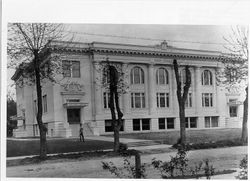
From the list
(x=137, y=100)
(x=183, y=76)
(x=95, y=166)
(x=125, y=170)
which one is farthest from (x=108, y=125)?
(x=183, y=76)

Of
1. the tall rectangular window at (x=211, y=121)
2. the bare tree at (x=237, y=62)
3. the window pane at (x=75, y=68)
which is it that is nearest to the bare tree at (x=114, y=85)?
the window pane at (x=75, y=68)

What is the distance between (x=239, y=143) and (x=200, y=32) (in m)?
2.36

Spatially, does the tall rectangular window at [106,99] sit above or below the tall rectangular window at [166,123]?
above

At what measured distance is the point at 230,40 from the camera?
8688 millimetres

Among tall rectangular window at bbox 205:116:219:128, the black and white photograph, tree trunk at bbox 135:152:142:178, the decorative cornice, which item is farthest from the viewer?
tall rectangular window at bbox 205:116:219:128

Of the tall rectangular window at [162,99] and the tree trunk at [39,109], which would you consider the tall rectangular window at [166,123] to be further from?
the tree trunk at [39,109]

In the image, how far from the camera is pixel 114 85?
8.97 metres

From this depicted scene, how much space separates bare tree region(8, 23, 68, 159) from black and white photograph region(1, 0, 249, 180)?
0.07 ft

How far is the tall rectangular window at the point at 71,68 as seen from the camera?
8882 mm

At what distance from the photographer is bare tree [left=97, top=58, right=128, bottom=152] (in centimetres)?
892

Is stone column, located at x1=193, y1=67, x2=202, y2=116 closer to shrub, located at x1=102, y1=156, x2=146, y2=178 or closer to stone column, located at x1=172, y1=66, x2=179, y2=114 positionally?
stone column, located at x1=172, y1=66, x2=179, y2=114

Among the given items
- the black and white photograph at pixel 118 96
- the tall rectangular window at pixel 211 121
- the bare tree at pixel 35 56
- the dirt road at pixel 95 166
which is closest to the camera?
the dirt road at pixel 95 166

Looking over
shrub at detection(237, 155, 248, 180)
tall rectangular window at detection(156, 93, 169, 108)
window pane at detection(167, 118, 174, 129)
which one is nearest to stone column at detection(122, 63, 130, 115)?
tall rectangular window at detection(156, 93, 169, 108)

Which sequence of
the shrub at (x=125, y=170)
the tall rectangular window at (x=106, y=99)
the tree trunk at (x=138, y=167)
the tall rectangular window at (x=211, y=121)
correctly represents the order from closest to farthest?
1. the tree trunk at (x=138, y=167)
2. the shrub at (x=125, y=170)
3. the tall rectangular window at (x=106, y=99)
4. the tall rectangular window at (x=211, y=121)
